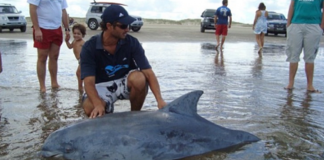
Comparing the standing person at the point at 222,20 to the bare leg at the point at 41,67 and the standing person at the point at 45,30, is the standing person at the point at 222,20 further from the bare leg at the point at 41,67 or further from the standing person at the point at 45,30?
the bare leg at the point at 41,67

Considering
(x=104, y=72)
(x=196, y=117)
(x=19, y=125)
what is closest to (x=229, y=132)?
(x=196, y=117)

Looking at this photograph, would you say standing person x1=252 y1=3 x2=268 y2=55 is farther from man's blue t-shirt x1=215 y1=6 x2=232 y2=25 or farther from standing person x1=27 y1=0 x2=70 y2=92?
standing person x1=27 y1=0 x2=70 y2=92

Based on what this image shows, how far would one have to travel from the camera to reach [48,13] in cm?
634

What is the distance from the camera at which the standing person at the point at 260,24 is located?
14.3m

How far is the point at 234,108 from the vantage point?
5.30m

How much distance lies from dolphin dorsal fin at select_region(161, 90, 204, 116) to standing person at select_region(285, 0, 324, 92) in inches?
143

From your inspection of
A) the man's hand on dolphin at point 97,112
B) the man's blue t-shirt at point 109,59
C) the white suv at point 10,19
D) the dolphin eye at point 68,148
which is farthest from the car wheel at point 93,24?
the dolphin eye at point 68,148

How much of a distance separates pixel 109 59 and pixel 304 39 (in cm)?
388

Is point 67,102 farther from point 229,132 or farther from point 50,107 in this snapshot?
point 229,132

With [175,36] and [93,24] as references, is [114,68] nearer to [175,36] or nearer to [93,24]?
[175,36]

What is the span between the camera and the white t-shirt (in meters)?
6.31

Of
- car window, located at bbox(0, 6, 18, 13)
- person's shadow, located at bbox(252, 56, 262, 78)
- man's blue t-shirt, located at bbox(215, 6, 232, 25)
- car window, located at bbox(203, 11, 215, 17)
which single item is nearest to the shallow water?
→ person's shadow, located at bbox(252, 56, 262, 78)

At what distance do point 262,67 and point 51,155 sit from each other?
23.3 feet

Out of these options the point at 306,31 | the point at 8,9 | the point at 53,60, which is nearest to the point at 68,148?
the point at 53,60
